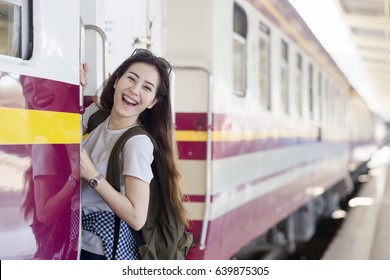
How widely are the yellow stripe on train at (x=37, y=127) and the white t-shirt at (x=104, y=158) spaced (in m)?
0.10

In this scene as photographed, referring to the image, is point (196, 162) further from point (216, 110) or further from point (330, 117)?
point (330, 117)

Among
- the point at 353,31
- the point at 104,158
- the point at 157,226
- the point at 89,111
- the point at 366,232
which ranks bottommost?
the point at 366,232

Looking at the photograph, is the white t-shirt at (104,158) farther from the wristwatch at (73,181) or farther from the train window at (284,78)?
the train window at (284,78)

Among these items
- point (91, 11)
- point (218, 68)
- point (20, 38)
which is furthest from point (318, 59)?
point (20, 38)

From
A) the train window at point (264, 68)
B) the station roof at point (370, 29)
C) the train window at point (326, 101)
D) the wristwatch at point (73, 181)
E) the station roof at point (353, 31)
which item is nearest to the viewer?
the wristwatch at point (73, 181)

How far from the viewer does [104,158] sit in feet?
6.58

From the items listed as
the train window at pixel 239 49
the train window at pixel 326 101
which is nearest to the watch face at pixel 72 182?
the train window at pixel 239 49

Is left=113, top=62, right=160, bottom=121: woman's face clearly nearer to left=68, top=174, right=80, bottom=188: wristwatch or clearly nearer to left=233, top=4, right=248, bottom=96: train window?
left=68, top=174, right=80, bottom=188: wristwatch

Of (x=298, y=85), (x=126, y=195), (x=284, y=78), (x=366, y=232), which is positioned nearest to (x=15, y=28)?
(x=126, y=195)

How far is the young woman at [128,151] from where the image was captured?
6.41 feet

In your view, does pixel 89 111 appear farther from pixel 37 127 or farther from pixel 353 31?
pixel 353 31

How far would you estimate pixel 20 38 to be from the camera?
175cm

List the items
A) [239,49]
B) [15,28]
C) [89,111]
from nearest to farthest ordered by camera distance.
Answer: [15,28]
[89,111]
[239,49]

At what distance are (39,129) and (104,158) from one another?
0.97 ft
